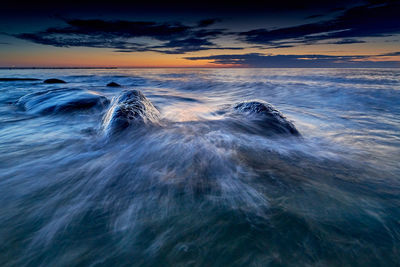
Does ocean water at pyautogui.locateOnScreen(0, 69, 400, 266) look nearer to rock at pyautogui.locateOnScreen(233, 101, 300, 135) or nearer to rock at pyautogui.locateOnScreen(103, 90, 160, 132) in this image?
rock at pyautogui.locateOnScreen(103, 90, 160, 132)

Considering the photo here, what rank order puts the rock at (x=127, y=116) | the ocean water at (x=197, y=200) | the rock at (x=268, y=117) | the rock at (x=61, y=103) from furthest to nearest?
the rock at (x=61, y=103) → the rock at (x=268, y=117) → the rock at (x=127, y=116) → the ocean water at (x=197, y=200)

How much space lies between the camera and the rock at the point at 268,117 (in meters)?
4.68

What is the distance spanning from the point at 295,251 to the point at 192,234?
0.87m

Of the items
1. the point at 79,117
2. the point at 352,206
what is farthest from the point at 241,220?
the point at 79,117

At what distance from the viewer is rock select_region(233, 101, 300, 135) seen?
468 cm

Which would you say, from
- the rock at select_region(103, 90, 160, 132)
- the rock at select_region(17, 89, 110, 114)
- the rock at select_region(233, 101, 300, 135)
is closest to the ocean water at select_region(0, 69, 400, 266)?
the rock at select_region(103, 90, 160, 132)

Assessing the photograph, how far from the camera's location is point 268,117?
5.13m

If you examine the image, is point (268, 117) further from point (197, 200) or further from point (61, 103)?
point (61, 103)

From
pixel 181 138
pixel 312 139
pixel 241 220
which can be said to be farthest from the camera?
pixel 312 139

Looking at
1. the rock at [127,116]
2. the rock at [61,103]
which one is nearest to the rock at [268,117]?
the rock at [127,116]

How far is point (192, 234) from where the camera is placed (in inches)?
66.0

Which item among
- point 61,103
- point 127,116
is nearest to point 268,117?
point 127,116

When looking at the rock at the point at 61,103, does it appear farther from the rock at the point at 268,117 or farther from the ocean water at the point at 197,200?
the rock at the point at 268,117

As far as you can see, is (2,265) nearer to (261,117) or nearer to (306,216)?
(306,216)
